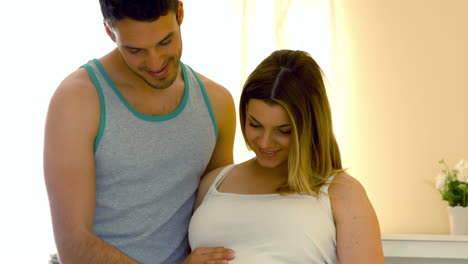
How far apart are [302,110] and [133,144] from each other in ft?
1.52

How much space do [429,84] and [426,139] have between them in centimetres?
26

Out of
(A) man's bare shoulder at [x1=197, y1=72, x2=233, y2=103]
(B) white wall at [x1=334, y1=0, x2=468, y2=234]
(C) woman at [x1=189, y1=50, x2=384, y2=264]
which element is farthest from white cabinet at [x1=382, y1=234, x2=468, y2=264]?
(A) man's bare shoulder at [x1=197, y1=72, x2=233, y2=103]

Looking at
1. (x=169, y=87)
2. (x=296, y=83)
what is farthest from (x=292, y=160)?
(x=169, y=87)

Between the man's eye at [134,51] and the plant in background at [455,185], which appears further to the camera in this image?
the plant in background at [455,185]

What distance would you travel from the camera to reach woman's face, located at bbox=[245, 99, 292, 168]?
173 cm

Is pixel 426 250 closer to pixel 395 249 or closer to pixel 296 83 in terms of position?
pixel 395 249

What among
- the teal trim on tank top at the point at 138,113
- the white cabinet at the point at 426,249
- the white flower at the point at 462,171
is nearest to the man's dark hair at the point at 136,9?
the teal trim on tank top at the point at 138,113

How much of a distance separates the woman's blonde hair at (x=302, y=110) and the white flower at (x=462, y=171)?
3.71 ft

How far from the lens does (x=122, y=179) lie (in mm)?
1714

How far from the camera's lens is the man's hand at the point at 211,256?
1677 mm

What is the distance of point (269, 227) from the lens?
1.70 m

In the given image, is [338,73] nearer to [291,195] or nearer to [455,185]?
[455,185]

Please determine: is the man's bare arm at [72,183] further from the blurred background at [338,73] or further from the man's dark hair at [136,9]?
the blurred background at [338,73]

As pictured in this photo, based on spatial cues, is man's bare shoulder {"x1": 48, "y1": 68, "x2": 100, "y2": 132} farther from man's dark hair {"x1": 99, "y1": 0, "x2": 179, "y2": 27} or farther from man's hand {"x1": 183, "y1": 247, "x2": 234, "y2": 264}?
man's hand {"x1": 183, "y1": 247, "x2": 234, "y2": 264}
